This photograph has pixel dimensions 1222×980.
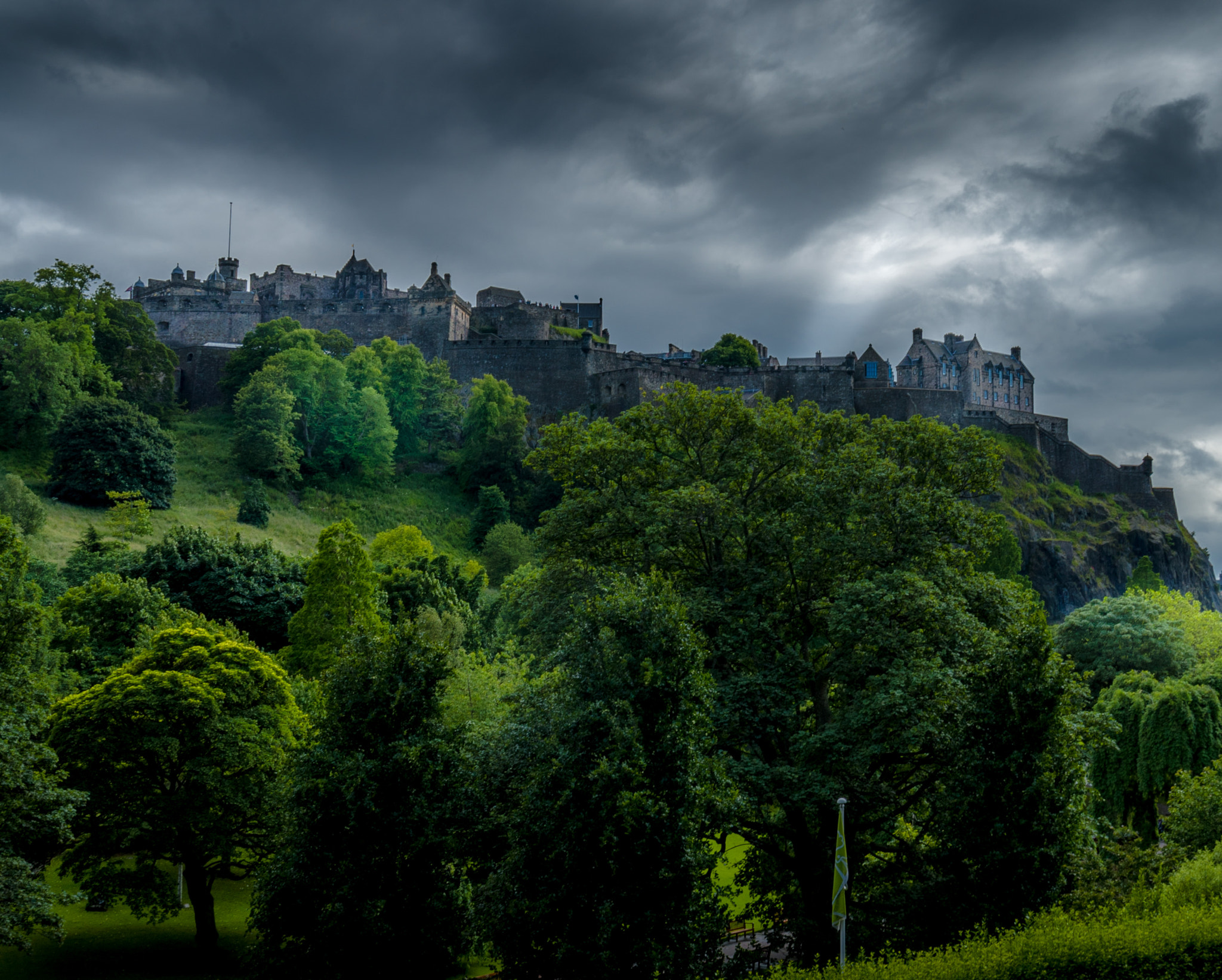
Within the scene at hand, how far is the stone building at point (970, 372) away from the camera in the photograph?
105438mm

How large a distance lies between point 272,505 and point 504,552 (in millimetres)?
13448

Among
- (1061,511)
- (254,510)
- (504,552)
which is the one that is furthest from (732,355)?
(254,510)

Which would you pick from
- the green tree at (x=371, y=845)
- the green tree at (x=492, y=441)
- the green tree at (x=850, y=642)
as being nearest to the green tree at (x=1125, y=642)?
the green tree at (x=850, y=642)

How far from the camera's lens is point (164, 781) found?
22922 mm

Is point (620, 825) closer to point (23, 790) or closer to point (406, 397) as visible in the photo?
point (23, 790)

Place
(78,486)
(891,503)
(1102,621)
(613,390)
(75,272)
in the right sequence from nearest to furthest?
(891,503) → (1102,621) → (78,486) → (75,272) → (613,390)

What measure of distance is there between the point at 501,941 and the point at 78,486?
44374mm

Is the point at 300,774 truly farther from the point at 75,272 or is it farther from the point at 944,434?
the point at 75,272

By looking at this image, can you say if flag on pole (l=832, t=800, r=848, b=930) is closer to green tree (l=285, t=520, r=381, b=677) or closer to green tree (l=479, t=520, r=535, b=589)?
green tree (l=285, t=520, r=381, b=677)

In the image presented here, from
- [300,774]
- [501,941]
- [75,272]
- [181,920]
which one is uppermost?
[75,272]

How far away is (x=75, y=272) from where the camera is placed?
6762 centimetres

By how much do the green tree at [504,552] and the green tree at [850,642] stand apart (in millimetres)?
35283

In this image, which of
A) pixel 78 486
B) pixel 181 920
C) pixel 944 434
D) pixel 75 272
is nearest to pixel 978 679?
pixel 944 434

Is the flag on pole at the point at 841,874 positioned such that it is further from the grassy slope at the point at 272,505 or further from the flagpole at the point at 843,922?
the grassy slope at the point at 272,505
